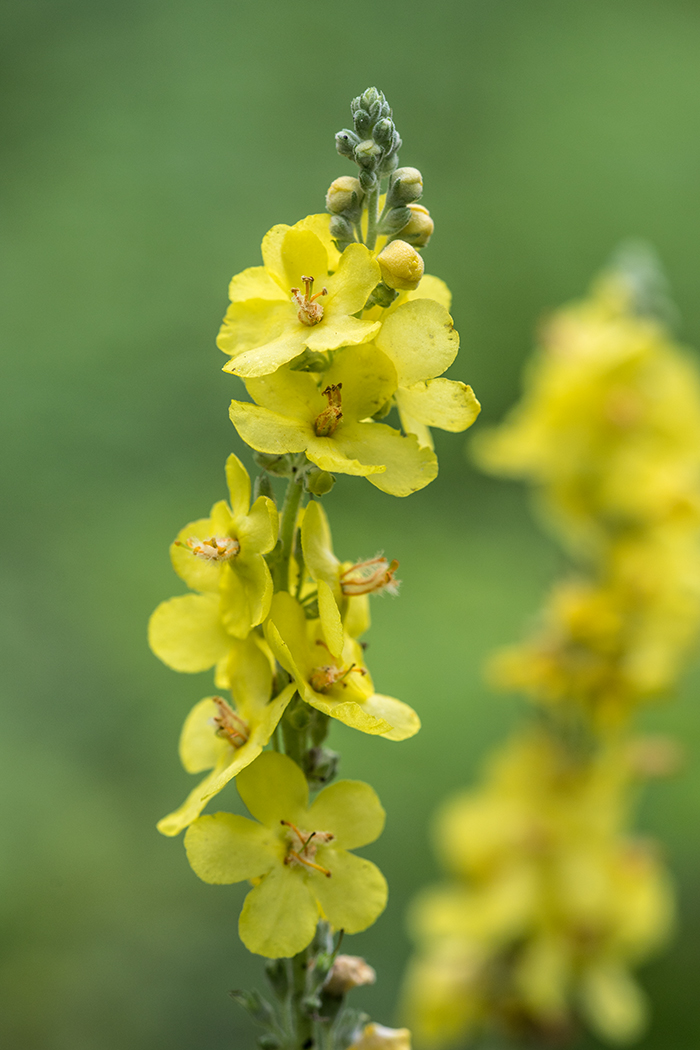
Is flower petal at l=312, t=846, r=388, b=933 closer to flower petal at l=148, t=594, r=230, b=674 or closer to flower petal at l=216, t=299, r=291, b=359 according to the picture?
flower petal at l=148, t=594, r=230, b=674

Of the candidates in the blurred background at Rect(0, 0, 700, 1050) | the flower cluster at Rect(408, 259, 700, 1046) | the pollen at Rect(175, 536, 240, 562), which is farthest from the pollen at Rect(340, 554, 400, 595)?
the blurred background at Rect(0, 0, 700, 1050)

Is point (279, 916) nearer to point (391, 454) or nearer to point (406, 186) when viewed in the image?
point (391, 454)

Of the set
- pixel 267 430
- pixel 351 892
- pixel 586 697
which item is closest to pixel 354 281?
pixel 267 430

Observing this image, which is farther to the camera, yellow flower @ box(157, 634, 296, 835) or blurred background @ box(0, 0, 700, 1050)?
blurred background @ box(0, 0, 700, 1050)

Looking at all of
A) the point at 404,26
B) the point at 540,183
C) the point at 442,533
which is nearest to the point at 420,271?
the point at 442,533

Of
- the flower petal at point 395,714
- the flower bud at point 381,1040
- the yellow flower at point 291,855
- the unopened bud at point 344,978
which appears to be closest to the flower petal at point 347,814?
the yellow flower at point 291,855

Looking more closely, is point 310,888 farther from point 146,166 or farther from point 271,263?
point 146,166

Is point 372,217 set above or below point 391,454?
above
